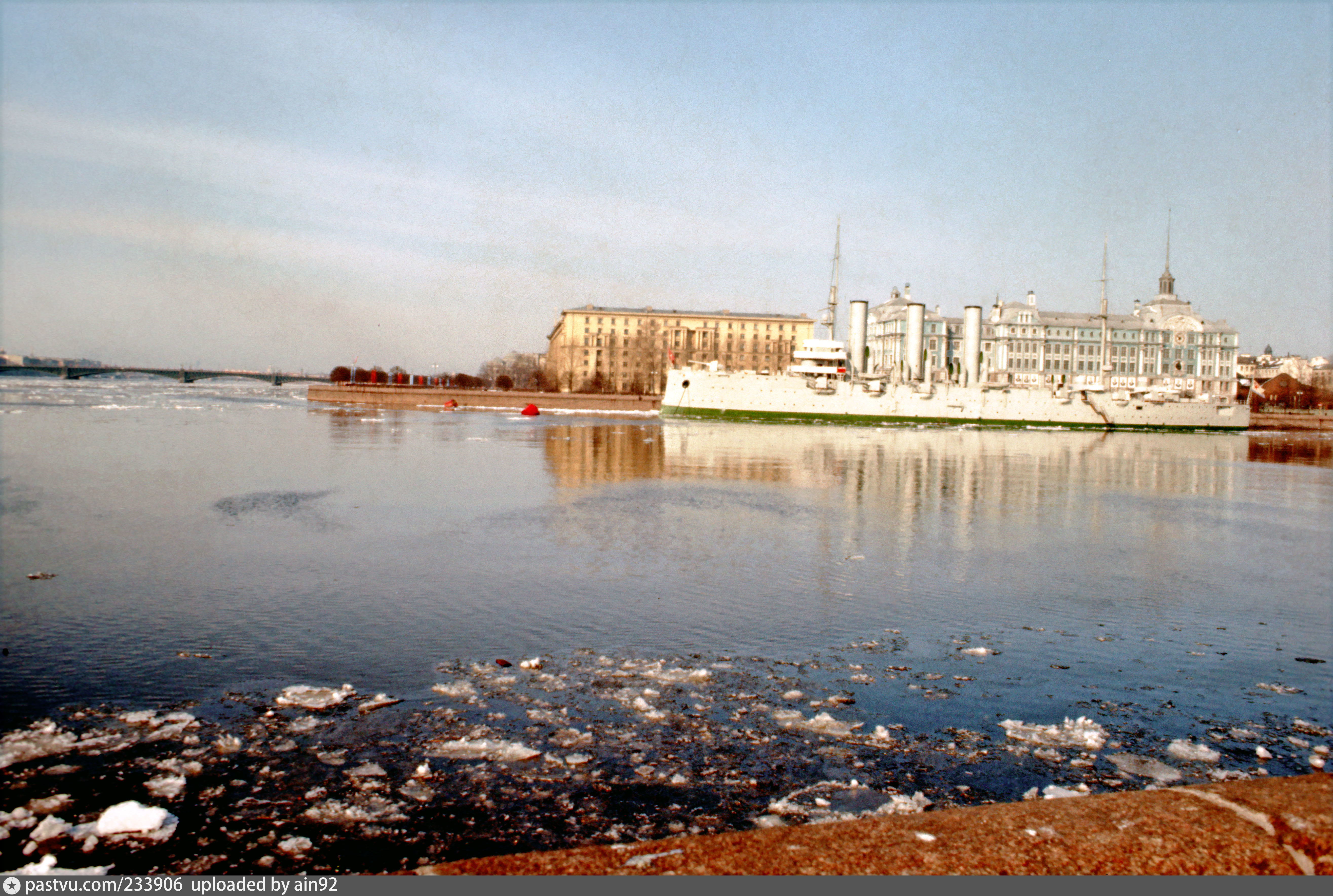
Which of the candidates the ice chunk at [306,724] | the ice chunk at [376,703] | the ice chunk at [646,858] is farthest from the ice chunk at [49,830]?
the ice chunk at [646,858]

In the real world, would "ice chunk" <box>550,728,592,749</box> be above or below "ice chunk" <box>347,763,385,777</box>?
below

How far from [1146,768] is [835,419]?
64.3m

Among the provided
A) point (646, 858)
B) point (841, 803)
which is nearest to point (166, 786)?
point (646, 858)

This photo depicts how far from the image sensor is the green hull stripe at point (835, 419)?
67.4 metres

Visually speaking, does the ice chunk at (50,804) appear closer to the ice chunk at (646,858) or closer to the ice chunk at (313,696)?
Result: the ice chunk at (313,696)

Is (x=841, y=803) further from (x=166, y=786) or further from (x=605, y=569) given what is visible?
(x=605, y=569)

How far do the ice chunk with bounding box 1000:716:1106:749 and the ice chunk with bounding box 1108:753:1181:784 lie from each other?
0.53ft

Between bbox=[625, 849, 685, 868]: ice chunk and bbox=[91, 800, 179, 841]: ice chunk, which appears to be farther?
bbox=[91, 800, 179, 841]: ice chunk

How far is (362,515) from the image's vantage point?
14.0m

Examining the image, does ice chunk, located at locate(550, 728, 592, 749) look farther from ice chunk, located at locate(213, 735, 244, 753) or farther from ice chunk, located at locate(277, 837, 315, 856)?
ice chunk, located at locate(213, 735, 244, 753)

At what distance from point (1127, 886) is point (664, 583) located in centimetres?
714

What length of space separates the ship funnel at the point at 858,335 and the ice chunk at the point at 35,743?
237 ft

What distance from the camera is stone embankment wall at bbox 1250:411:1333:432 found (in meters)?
88.1

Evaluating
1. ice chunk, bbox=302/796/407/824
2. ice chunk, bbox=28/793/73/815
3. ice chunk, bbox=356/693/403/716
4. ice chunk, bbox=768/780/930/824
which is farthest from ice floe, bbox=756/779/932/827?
ice chunk, bbox=28/793/73/815
